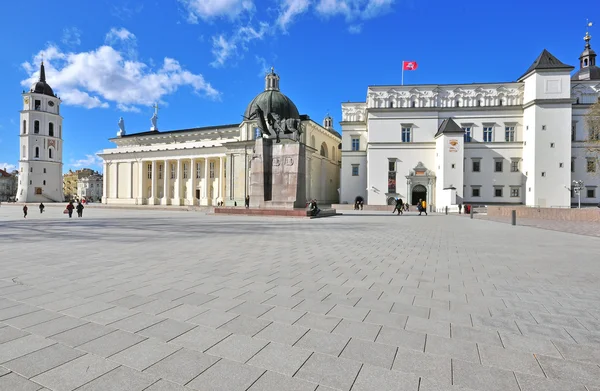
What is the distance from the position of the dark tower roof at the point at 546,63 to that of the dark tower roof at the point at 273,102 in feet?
127

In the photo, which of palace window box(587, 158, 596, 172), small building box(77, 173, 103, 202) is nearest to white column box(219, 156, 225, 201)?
palace window box(587, 158, 596, 172)

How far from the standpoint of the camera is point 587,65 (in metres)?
60.8

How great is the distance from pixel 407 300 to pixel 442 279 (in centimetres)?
179

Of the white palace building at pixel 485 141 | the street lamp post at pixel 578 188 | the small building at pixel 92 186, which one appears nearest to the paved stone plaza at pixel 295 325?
the white palace building at pixel 485 141

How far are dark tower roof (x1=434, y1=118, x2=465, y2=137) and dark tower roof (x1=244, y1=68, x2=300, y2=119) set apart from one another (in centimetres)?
2666

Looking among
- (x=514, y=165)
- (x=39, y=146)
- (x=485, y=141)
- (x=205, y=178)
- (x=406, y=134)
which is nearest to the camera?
(x=514, y=165)

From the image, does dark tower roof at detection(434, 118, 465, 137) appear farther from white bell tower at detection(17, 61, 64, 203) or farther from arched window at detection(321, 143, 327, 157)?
white bell tower at detection(17, 61, 64, 203)

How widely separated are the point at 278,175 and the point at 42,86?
313 feet

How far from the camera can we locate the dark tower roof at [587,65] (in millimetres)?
56844

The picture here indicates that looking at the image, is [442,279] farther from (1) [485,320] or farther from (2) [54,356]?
(2) [54,356]

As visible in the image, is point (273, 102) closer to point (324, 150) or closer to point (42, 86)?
point (324, 150)

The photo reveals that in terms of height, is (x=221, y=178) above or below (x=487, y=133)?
below

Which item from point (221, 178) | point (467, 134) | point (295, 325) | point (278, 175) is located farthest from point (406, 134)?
point (295, 325)

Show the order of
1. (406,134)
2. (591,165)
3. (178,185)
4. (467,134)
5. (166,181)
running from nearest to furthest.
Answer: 1. (591,165)
2. (467,134)
3. (406,134)
4. (166,181)
5. (178,185)
